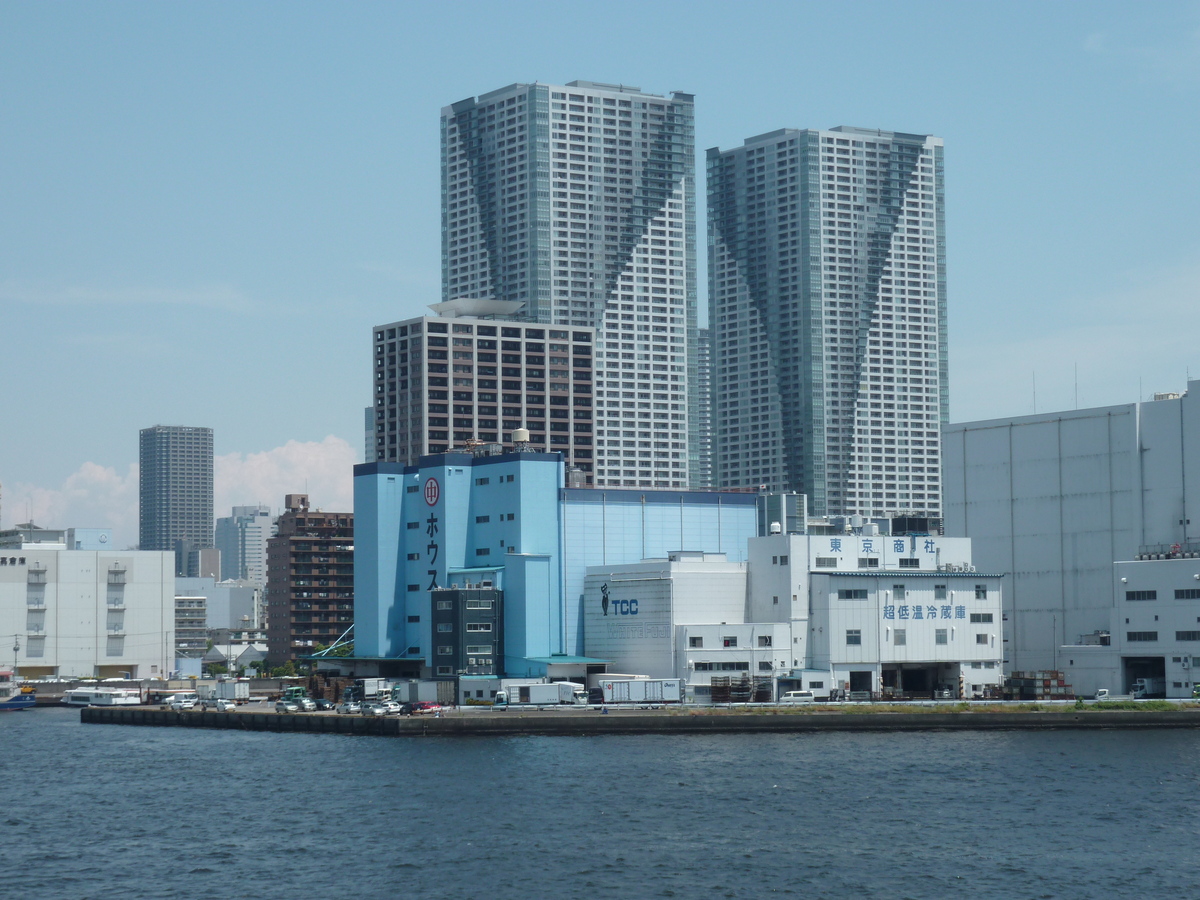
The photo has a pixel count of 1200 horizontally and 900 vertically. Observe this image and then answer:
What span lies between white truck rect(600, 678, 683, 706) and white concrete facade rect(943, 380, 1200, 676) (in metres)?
38.4

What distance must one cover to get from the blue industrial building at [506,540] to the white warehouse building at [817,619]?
6154mm

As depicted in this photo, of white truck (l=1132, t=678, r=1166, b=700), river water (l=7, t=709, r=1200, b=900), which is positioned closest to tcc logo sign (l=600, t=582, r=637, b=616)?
river water (l=7, t=709, r=1200, b=900)

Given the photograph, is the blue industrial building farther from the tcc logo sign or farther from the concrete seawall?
the concrete seawall

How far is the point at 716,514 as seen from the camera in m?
166

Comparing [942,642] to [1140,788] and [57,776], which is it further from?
[57,776]

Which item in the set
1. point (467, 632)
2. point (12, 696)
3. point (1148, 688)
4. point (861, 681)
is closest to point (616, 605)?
point (467, 632)

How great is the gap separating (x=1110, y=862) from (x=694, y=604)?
242 ft

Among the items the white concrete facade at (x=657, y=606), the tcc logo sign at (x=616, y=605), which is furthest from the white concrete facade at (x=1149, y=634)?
the tcc logo sign at (x=616, y=605)

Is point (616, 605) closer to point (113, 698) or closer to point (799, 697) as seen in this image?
point (799, 697)

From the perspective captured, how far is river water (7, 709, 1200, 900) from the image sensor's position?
72.4 metres

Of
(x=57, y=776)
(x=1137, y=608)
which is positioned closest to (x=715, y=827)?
(x=57, y=776)

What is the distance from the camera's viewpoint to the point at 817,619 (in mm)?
146250

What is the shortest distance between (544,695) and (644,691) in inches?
333

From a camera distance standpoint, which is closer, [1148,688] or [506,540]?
[1148,688]
